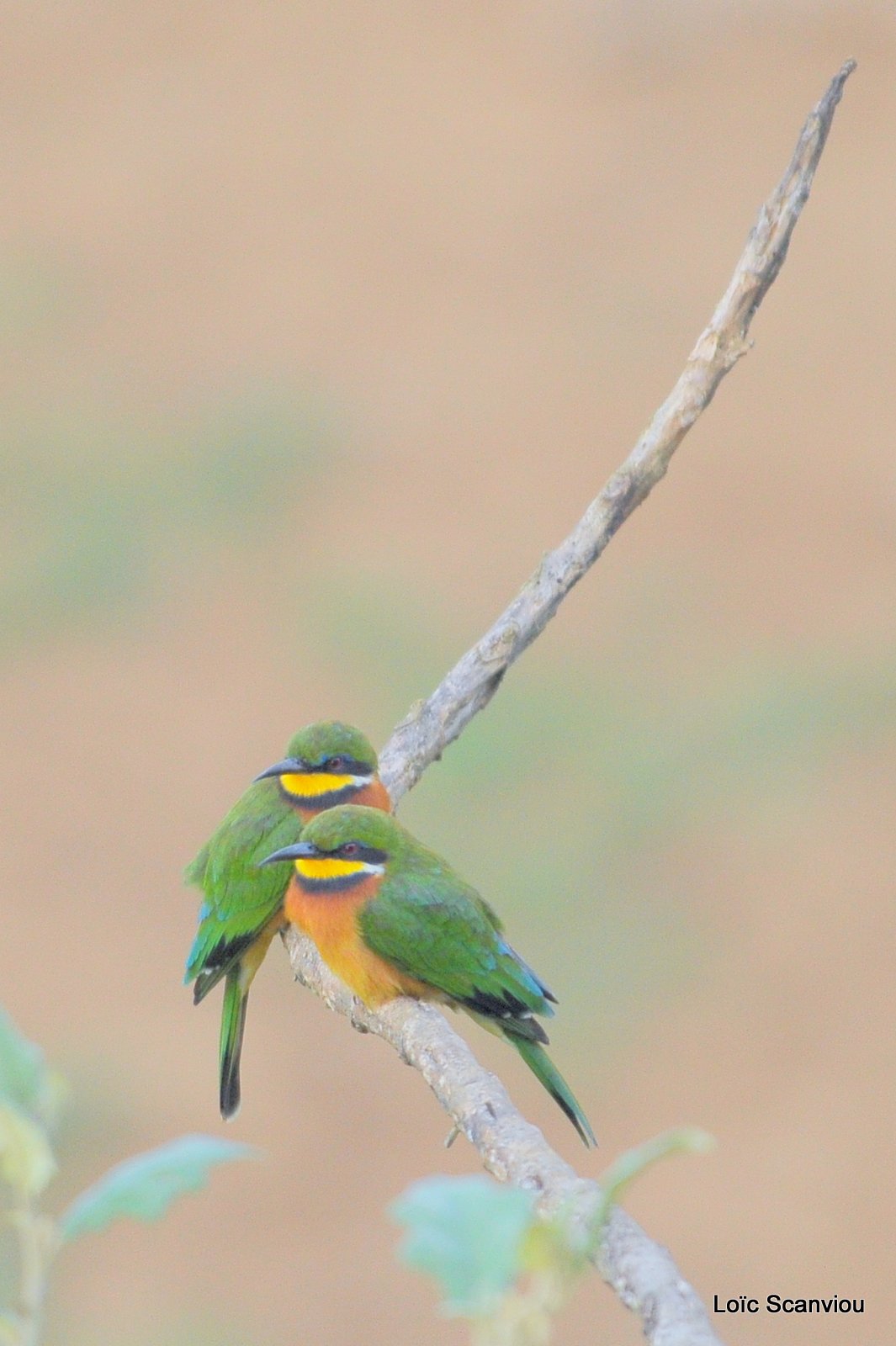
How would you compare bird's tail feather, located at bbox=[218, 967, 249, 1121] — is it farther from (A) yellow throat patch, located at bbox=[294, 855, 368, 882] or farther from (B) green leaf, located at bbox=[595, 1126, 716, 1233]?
(B) green leaf, located at bbox=[595, 1126, 716, 1233]

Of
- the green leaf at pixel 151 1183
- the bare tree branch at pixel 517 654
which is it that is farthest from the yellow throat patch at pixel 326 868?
the green leaf at pixel 151 1183

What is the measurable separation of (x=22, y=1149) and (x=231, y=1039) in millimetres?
2228

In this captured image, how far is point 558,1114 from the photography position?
5.89 metres

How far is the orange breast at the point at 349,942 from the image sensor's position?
240 centimetres

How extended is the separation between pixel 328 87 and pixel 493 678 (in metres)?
10.7

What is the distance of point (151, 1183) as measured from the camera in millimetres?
813

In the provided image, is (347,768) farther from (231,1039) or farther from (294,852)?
(231,1039)

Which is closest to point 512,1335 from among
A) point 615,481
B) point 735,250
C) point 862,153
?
Answer: point 615,481

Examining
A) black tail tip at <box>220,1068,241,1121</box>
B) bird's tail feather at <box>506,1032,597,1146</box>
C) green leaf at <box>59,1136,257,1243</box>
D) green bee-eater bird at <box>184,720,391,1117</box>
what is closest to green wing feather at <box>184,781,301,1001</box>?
green bee-eater bird at <box>184,720,391,1117</box>

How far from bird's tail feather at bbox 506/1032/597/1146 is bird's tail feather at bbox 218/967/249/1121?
59 centimetres

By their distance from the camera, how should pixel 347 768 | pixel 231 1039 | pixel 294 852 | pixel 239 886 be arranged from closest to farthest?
pixel 294 852
pixel 239 886
pixel 347 768
pixel 231 1039

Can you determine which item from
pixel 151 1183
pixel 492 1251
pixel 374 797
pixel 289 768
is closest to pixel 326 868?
pixel 374 797

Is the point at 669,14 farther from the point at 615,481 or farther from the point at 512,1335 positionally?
the point at 512,1335

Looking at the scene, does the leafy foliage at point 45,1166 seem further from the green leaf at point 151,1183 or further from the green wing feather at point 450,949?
the green wing feather at point 450,949
